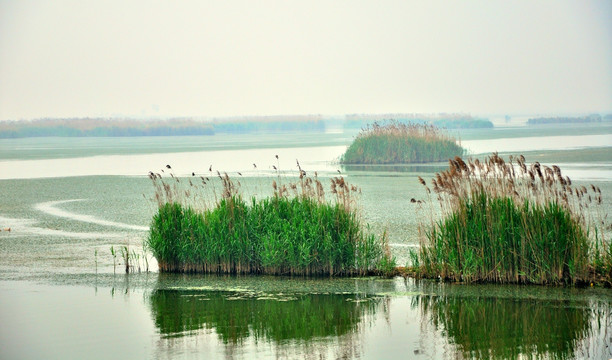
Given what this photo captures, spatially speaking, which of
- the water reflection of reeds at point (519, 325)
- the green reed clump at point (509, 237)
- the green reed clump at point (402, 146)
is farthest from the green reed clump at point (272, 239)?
the green reed clump at point (402, 146)

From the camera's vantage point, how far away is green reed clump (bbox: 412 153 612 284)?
392 inches

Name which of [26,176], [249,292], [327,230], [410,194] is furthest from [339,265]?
[26,176]

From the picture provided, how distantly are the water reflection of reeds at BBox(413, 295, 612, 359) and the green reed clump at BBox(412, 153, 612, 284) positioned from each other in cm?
79

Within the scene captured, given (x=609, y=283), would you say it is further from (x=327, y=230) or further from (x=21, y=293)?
(x=21, y=293)

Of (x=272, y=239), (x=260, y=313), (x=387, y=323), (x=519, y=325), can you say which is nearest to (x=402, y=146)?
(x=272, y=239)

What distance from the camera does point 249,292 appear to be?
10219 mm

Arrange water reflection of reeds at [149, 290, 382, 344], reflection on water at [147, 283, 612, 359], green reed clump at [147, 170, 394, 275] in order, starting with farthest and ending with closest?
green reed clump at [147, 170, 394, 275], water reflection of reeds at [149, 290, 382, 344], reflection on water at [147, 283, 612, 359]

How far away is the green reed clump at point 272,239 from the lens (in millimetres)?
11023

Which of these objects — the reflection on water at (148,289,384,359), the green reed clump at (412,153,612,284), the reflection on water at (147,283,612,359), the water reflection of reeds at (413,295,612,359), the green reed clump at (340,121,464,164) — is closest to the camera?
the water reflection of reeds at (413,295,612,359)

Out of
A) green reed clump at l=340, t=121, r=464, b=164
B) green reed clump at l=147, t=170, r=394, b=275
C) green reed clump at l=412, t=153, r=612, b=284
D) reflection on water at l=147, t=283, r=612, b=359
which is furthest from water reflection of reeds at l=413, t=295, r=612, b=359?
green reed clump at l=340, t=121, r=464, b=164

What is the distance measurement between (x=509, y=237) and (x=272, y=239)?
3034mm

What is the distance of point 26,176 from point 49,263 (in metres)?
18.5

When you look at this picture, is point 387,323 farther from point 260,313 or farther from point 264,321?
point 260,313

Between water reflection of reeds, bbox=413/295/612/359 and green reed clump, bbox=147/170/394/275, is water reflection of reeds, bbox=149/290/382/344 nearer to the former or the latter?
water reflection of reeds, bbox=413/295/612/359
